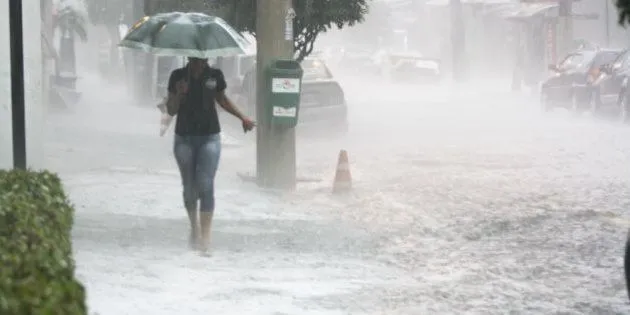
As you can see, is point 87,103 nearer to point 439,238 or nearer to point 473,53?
point 439,238

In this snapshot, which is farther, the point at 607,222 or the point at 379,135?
the point at 379,135

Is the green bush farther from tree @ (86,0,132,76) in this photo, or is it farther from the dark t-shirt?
tree @ (86,0,132,76)

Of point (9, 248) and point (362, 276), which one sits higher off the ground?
point (9, 248)

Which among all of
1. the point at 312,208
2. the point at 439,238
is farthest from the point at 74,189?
the point at 439,238

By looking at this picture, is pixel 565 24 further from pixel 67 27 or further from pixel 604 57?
pixel 67 27

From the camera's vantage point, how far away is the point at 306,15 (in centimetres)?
1527

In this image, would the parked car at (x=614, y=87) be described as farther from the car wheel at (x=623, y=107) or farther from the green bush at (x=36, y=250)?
the green bush at (x=36, y=250)

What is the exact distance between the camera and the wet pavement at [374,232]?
833 centimetres

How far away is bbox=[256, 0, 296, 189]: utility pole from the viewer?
14.1 metres

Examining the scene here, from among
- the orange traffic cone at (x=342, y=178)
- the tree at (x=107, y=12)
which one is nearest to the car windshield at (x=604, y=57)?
the orange traffic cone at (x=342, y=178)

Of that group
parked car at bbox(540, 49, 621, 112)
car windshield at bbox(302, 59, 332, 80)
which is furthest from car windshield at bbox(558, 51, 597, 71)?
car windshield at bbox(302, 59, 332, 80)

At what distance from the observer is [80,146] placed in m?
21.2

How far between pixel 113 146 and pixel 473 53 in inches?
1976

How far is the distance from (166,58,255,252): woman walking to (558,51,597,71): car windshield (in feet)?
64.5
